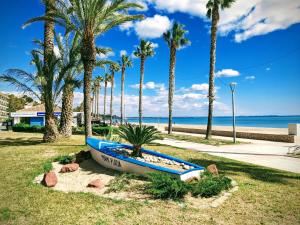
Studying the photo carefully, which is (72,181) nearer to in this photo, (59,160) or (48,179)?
(48,179)

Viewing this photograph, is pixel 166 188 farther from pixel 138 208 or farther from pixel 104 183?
pixel 104 183

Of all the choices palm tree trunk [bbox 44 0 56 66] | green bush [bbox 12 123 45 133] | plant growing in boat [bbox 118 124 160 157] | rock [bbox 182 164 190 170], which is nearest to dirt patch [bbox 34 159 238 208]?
plant growing in boat [bbox 118 124 160 157]

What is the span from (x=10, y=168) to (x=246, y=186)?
8.59 m

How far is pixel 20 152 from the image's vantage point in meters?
13.2

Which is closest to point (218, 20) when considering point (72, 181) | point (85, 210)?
point (72, 181)

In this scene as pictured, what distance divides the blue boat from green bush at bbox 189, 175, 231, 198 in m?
0.55

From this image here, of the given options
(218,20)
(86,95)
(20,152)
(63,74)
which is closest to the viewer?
(20,152)

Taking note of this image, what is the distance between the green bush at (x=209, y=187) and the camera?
717cm

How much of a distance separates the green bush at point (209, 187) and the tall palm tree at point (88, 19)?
28.3ft

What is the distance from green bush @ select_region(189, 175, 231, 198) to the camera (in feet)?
23.5

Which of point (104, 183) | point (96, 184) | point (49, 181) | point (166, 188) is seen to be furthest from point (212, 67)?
point (49, 181)

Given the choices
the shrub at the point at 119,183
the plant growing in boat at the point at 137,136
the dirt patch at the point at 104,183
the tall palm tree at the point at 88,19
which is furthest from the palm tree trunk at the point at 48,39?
the shrub at the point at 119,183

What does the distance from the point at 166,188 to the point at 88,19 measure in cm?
1130

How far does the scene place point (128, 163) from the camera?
8.88 m
